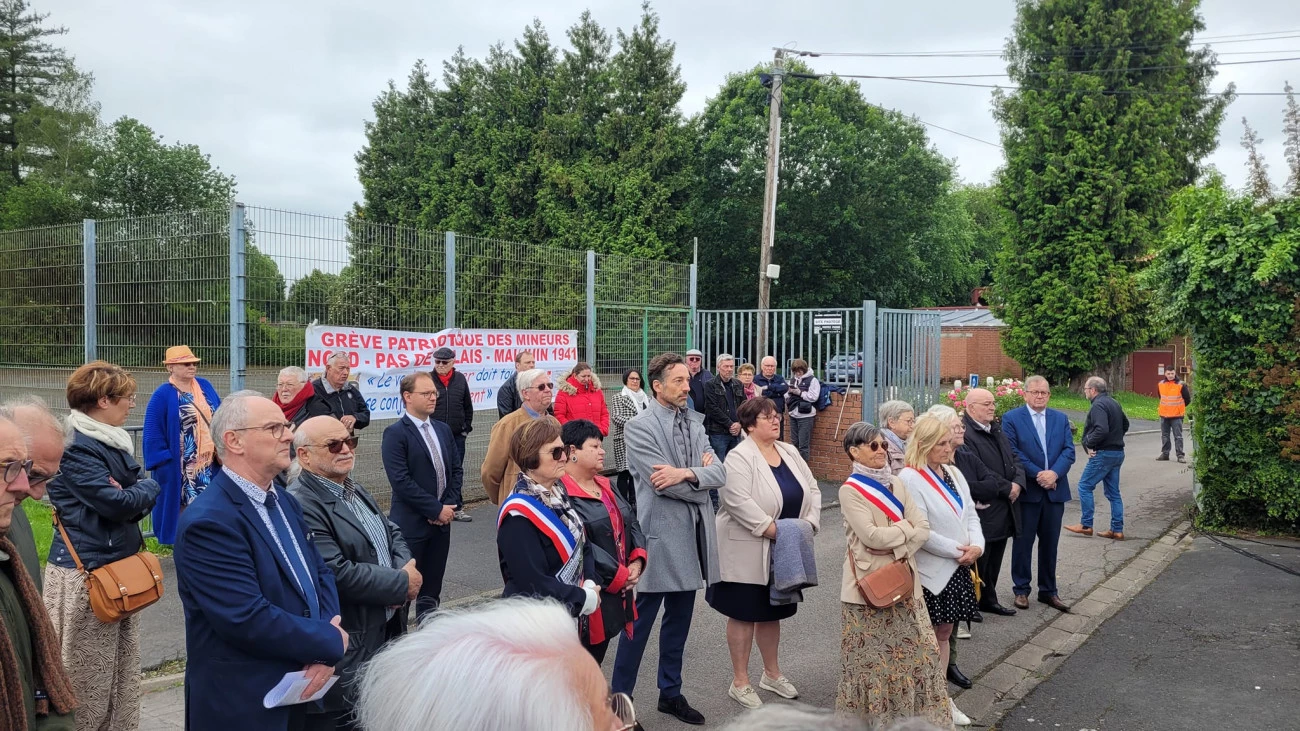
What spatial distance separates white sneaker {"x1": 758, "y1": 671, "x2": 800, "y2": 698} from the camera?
514cm

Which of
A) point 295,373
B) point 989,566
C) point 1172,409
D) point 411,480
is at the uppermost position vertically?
point 295,373

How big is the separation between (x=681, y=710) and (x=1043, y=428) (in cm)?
408

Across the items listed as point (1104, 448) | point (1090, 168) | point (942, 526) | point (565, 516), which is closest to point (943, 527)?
point (942, 526)

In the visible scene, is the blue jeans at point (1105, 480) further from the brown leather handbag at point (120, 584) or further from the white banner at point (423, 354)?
the brown leather handbag at point (120, 584)

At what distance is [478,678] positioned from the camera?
1502mm

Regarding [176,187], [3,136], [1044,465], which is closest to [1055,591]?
[1044,465]

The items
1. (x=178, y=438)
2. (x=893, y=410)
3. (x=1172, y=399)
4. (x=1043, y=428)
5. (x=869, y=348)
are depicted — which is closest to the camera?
(x=893, y=410)

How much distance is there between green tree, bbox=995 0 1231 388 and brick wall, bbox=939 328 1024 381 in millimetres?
8357

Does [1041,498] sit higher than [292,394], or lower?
lower

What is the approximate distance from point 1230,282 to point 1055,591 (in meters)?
4.38

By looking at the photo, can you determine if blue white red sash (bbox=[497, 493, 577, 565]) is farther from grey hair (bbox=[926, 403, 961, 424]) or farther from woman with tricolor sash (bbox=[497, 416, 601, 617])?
grey hair (bbox=[926, 403, 961, 424])

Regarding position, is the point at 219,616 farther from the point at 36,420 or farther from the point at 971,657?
the point at 971,657

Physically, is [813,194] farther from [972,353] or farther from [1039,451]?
[1039,451]

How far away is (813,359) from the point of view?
43.4ft
